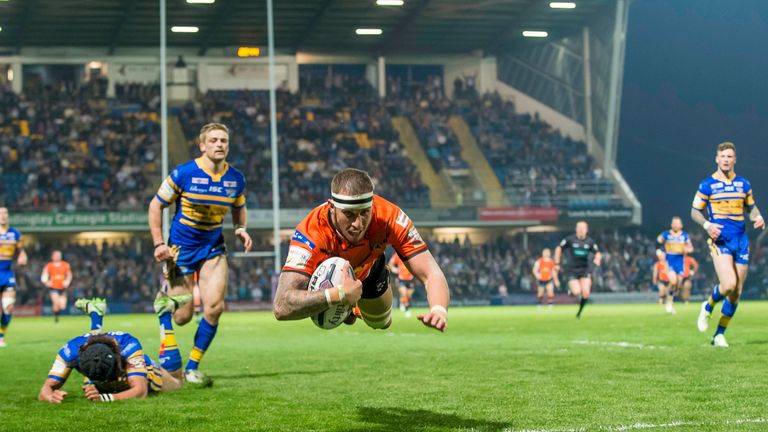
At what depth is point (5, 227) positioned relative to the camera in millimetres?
20750

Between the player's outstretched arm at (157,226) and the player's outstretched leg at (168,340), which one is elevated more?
the player's outstretched arm at (157,226)

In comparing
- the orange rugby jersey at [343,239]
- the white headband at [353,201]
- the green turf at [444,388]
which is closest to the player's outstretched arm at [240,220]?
the green turf at [444,388]

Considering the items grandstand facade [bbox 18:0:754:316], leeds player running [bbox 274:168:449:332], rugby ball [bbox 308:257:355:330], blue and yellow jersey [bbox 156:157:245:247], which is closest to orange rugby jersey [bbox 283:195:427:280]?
leeds player running [bbox 274:168:449:332]

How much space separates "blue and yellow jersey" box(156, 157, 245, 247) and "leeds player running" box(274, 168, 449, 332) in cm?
390

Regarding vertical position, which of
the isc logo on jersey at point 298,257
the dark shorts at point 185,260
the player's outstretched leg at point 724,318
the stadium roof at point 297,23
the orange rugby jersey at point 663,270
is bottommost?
the orange rugby jersey at point 663,270

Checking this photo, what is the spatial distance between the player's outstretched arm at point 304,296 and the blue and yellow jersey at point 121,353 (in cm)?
298

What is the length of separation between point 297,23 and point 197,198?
37.0m

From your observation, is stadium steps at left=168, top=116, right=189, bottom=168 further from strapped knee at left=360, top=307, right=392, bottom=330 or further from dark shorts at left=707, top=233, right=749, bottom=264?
strapped knee at left=360, top=307, right=392, bottom=330

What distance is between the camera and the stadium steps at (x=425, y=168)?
48334 millimetres

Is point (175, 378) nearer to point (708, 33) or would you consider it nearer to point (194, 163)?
point (194, 163)

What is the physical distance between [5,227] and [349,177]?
50.9ft

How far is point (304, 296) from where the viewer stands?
6.79 m

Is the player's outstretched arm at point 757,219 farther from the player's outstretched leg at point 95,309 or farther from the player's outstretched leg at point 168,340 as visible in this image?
the player's outstretched leg at point 95,309

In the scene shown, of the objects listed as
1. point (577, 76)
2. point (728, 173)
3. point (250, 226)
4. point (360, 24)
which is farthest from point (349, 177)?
point (577, 76)
